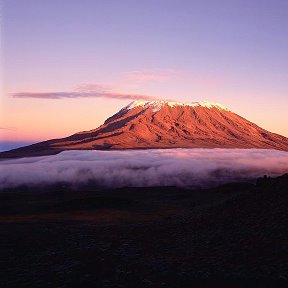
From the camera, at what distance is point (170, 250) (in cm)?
2630

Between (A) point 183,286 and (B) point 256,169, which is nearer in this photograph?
(A) point 183,286

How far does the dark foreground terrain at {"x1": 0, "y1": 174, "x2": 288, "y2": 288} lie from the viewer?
20094 millimetres

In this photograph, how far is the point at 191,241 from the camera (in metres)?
27.9

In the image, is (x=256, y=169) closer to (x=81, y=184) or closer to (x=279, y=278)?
(x=81, y=184)

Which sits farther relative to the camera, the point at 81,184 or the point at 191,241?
the point at 81,184

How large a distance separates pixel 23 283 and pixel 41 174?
108861mm

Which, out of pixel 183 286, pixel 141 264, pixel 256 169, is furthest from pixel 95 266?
pixel 256 169

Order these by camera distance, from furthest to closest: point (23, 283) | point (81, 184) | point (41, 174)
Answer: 1. point (41, 174)
2. point (81, 184)
3. point (23, 283)

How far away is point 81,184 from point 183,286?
99.6 meters

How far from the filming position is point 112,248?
89.9 ft

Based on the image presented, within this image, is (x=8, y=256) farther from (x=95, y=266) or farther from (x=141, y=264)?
(x=141, y=264)

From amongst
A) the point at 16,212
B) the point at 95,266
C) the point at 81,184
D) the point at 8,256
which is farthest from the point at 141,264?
the point at 81,184

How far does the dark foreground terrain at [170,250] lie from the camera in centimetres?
2009

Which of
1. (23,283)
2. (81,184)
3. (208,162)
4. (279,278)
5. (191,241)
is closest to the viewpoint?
(279,278)
